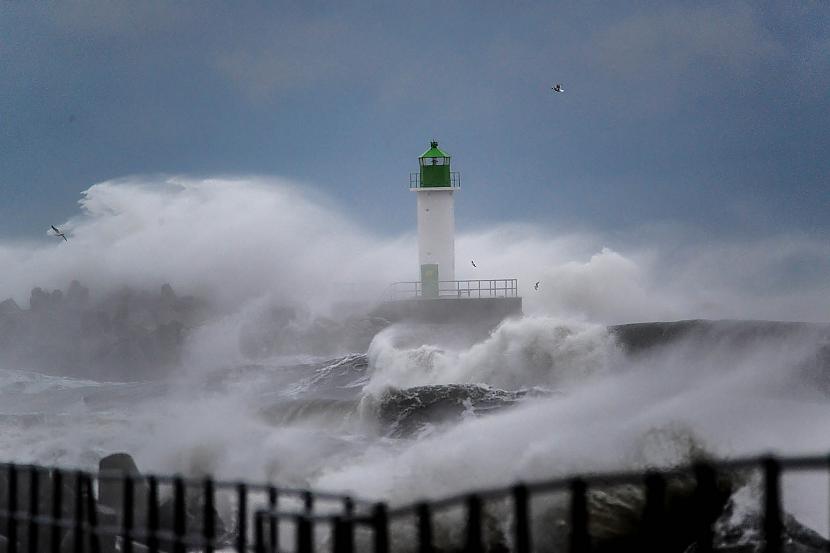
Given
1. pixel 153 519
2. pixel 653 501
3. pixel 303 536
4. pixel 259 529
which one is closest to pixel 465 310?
pixel 153 519

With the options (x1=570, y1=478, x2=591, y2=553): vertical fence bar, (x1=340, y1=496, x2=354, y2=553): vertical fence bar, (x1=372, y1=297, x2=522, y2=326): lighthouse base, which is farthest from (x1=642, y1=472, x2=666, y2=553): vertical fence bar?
(x1=372, y1=297, x2=522, y2=326): lighthouse base

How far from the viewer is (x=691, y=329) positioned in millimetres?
30562

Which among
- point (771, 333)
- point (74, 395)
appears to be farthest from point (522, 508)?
point (74, 395)

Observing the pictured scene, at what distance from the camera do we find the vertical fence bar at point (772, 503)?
13.5 feet

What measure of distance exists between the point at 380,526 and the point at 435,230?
36.2 meters

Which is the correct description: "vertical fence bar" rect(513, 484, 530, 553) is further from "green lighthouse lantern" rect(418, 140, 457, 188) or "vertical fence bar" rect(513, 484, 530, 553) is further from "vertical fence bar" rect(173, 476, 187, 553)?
"green lighthouse lantern" rect(418, 140, 457, 188)

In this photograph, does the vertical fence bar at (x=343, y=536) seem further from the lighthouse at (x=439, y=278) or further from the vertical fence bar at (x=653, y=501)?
the lighthouse at (x=439, y=278)

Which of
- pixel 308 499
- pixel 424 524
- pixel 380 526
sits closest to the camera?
pixel 424 524

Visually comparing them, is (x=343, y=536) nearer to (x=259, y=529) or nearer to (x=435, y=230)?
(x=259, y=529)

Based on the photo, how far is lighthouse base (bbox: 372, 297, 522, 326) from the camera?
39.9 meters

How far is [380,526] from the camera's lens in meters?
5.31

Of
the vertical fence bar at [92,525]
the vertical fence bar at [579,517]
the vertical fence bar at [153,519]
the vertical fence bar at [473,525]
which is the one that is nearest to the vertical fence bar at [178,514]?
the vertical fence bar at [153,519]

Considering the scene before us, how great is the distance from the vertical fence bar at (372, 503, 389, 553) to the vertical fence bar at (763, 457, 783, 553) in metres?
1.73

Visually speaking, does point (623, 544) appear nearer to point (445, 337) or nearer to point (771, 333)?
point (771, 333)
